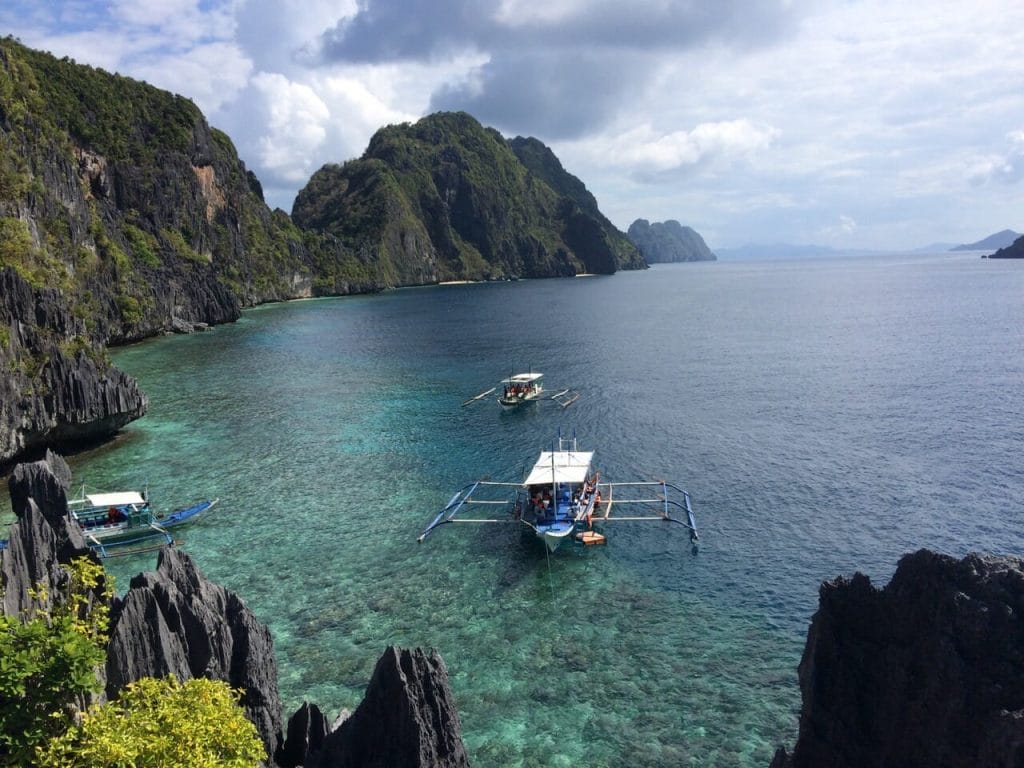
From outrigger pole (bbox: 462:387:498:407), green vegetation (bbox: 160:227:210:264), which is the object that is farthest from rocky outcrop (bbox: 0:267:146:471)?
green vegetation (bbox: 160:227:210:264)

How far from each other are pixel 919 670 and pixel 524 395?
6398cm

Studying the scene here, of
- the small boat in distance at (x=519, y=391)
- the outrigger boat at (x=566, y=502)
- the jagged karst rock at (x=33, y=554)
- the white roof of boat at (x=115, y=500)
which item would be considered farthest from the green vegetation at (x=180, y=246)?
the jagged karst rock at (x=33, y=554)

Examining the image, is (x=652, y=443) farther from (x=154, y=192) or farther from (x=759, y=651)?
(x=154, y=192)

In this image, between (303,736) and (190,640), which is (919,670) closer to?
(303,736)

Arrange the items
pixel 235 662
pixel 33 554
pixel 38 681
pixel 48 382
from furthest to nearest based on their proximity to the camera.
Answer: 1. pixel 48 382
2. pixel 33 554
3. pixel 235 662
4. pixel 38 681

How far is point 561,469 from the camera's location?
47969 millimetres

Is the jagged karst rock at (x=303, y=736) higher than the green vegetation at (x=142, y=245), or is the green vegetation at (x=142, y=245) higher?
the green vegetation at (x=142, y=245)

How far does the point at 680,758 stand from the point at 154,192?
175525 mm

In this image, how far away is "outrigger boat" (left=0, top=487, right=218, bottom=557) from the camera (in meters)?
42.0

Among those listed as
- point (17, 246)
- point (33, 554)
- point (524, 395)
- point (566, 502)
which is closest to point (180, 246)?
point (17, 246)

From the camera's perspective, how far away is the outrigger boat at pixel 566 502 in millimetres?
43281

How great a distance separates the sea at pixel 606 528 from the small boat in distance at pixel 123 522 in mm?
1906

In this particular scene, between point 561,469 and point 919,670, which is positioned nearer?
point 919,670

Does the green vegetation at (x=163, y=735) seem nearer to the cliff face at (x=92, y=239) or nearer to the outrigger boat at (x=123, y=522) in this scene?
the outrigger boat at (x=123, y=522)
